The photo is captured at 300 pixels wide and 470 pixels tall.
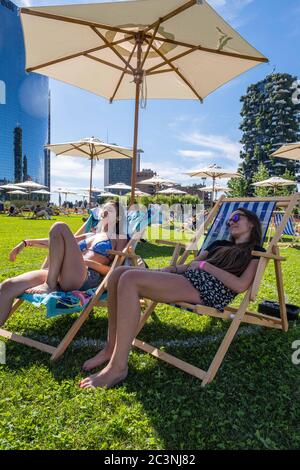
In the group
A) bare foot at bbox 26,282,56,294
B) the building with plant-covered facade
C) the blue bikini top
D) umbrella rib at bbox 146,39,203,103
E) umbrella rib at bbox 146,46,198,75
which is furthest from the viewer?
the building with plant-covered facade

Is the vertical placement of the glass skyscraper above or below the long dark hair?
above

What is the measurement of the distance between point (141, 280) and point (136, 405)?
77 centimetres

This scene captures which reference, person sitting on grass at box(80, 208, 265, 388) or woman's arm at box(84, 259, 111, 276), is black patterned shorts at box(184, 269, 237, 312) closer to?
person sitting on grass at box(80, 208, 265, 388)

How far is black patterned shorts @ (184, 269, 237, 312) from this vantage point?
251 cm

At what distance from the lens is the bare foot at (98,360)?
7.97 ft

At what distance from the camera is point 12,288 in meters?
2.79

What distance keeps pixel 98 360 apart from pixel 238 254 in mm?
1296

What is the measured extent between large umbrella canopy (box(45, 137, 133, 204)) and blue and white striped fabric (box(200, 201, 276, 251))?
23.0ft

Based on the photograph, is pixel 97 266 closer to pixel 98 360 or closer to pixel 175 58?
pixel 98 360

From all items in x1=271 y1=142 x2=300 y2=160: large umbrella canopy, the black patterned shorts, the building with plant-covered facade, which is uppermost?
the building with plant-covered facade

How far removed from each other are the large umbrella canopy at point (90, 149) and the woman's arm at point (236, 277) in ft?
26.4

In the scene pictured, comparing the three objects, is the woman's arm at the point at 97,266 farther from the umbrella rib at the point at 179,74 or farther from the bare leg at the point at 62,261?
the umbrella rib at the point at 179,74

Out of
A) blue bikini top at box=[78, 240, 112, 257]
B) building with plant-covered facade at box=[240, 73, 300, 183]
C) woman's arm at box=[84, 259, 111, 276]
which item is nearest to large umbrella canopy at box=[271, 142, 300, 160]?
blue bikini top at box=[78, 240, 112, 257]
